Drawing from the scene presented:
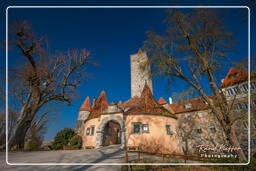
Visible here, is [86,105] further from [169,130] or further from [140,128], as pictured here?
[169,130]

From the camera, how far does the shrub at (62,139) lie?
63.0ft

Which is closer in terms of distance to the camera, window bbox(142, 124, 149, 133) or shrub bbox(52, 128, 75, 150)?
window bbox(142, 124, 149, 133)

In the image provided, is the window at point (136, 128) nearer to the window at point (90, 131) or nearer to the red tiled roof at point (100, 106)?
the red tiled roof at point (100, 106)

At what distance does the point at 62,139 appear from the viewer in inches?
774

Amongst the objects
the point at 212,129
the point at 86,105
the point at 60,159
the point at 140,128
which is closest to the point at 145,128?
the point at 140,128

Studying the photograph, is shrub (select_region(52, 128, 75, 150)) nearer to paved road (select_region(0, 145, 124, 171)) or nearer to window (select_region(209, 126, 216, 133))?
paved road (select_region(0, 145, 124, 171))

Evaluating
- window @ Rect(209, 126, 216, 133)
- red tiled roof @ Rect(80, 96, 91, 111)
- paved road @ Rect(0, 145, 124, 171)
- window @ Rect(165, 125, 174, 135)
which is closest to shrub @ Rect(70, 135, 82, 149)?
paved road @ Rect(0, 145, 124, 171)

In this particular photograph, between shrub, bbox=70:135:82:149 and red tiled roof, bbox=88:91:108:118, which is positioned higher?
red tiled roof, bbox=88:91:108:118

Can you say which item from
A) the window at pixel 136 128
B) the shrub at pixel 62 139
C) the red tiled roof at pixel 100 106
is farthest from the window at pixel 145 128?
the shrub at pixel 62 139

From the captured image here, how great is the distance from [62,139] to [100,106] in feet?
24.1

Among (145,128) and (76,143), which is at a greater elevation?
(145,128)

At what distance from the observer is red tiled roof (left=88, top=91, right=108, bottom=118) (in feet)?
59.7

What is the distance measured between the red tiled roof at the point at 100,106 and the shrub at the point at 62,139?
16.6ft

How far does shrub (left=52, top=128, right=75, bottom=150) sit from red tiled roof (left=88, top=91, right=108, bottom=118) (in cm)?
505
